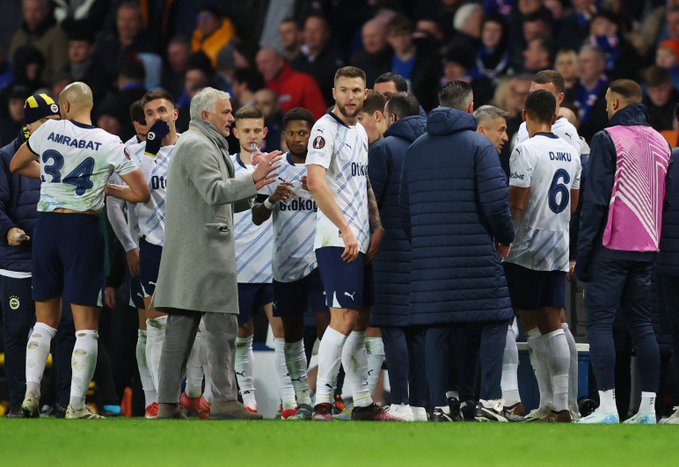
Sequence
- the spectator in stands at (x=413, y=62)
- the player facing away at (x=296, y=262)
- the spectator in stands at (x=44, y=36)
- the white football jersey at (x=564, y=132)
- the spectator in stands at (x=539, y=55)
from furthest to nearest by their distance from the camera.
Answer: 1. the spectator in stands at (x=44, y=36)
2. the spectator in stands at (x=413, y=62)
3. the spectator in stands at (x=539, y=55)
4. the player facing away at (x=296, y=262)
5. the white football jersey at (x=564, y=132)

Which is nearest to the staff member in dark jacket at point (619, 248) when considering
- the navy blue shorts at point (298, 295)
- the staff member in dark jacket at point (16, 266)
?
the navy blue shorts at point (298, 295)

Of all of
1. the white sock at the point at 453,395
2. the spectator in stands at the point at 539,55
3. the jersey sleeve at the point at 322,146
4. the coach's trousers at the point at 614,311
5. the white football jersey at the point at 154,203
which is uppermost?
the spectator in stands at the point at 539,55

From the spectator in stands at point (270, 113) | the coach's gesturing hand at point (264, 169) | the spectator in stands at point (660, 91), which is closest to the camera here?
the coach's gesturing hand at point (264, 169)

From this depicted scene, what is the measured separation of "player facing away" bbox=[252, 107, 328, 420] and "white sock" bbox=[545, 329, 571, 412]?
180cm

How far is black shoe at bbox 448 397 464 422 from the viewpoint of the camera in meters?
11.2

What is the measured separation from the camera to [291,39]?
19141 millimetres

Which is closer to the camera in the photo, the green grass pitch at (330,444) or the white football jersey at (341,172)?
the green grass pitch at (330,444)

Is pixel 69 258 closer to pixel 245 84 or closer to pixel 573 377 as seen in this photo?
pixel 573 377

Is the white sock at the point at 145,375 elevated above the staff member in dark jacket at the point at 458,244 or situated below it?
below

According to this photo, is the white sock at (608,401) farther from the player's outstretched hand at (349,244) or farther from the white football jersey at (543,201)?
the player's outstretched hand at (349,244)

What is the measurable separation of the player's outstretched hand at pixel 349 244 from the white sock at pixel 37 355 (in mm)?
2225

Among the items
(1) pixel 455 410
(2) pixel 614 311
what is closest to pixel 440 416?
→ (1) pixel 455 410

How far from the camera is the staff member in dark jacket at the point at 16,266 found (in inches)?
474

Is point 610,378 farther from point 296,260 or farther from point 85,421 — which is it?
point 85,421
